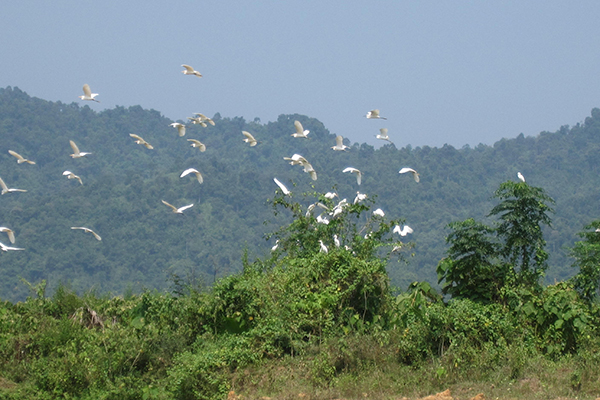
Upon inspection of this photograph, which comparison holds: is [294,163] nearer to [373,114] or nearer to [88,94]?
[373,114]

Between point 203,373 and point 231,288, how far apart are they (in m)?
1.39

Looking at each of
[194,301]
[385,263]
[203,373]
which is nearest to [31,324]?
[194,301]

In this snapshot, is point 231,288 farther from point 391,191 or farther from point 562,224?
point 391,191

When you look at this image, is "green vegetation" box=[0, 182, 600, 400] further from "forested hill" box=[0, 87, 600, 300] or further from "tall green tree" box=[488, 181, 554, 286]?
"forested hill" box=[0, 87, 600, 300]

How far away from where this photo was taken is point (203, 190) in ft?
194

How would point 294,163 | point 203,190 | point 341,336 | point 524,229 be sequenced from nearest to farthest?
point 341,336
point 524,229
point 294,163
point 203,190

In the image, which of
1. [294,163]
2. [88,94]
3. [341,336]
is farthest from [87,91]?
[341,336]

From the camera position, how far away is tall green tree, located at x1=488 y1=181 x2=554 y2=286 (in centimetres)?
799

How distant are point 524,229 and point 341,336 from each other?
8.27ft

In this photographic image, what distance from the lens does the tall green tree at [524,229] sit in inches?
314

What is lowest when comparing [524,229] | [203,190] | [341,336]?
[341,336]

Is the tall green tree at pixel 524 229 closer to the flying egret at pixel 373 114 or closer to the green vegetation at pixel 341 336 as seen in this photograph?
the green vegetation at pixel 341 336

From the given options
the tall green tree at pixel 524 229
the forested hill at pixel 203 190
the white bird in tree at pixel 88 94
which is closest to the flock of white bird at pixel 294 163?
the white bird in tree at pixel 88 94

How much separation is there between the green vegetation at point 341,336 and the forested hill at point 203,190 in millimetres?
29057
